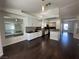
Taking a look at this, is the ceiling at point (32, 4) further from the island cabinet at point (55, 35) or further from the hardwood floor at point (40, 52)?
the hardwood floor at point (40, 52)

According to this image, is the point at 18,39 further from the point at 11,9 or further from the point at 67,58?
the point at 67,58

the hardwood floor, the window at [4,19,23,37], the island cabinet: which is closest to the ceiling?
the window at [4,19,23,37]

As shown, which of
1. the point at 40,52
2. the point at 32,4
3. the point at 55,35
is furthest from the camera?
the point at 55,35

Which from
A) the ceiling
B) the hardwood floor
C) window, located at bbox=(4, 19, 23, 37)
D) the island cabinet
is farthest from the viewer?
the island cabinet

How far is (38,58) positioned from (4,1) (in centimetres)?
332

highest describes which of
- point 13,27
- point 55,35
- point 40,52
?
point 13,27

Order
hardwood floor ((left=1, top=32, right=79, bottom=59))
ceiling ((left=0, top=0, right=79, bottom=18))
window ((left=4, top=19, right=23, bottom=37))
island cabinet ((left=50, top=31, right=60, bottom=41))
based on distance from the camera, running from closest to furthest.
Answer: hardwood floor ((left=1, top=32, right=79, bottom=59)) < ceiling ((left=0, top=0, right=79, bottom=18)) < window ((left=4, top=19, right=23, bottom=37)) < island cabinet ((left=50, top=31, right=60, bottom=41))

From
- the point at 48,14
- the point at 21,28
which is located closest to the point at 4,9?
the point at 21,28

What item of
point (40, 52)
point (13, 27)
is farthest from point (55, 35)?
point (13, 27)

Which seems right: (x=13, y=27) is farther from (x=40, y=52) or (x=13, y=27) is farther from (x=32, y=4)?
(x=40, y=52)

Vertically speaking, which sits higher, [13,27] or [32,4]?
[32,4]

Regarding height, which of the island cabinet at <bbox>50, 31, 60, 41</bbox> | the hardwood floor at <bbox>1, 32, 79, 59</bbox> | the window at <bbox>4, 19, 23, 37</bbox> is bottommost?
the hardwood floor at <bbox>1, 32, 79, 59</bbox>

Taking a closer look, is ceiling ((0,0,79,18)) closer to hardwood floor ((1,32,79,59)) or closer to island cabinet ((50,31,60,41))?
island cabinet ((50,31,60,41))

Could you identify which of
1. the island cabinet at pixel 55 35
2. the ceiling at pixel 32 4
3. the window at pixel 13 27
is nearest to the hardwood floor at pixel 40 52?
the window at pixel 13 27
